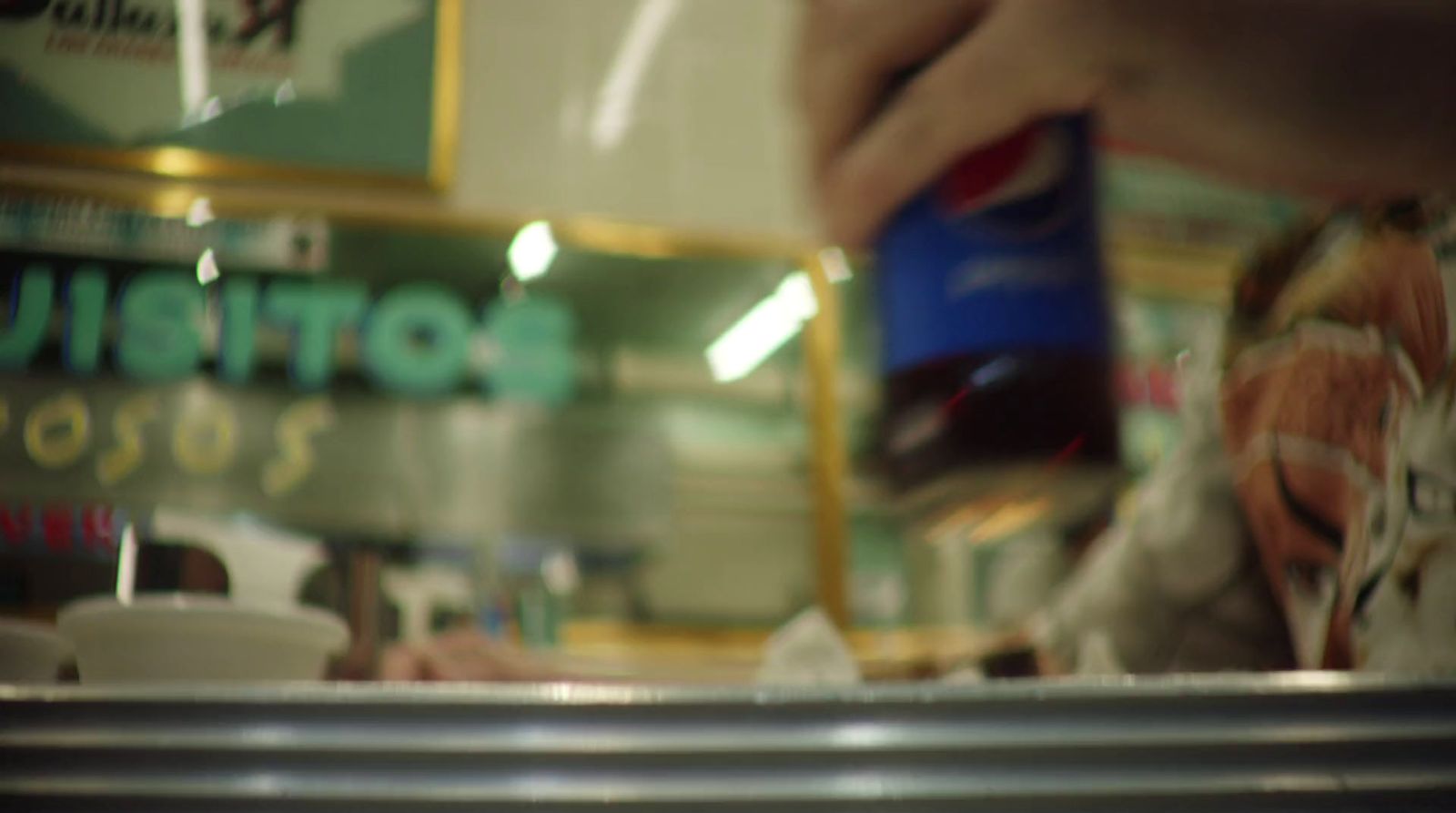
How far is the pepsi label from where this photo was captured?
490mm

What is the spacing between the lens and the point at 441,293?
2.05 m

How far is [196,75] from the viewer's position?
2.76 ft

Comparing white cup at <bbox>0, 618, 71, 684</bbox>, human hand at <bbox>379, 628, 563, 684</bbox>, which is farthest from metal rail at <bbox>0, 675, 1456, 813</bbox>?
human hand at <bbox>379, 628, 563, 684</bbox>

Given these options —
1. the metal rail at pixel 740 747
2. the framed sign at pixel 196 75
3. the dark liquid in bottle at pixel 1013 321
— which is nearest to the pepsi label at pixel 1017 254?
the dark liquid in bottle at pixel 1013 321

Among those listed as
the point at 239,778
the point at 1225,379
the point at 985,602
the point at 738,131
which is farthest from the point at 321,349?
the point at 239,778

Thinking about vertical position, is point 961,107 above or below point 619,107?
below

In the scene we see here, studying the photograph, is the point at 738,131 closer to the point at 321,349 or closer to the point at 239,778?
the point at 321,349

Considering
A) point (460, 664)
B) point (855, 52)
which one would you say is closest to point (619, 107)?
point (460, 664)

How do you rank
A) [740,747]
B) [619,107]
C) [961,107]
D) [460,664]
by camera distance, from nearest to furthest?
[740,747]
[961,107]
[460,664]
[619,107]

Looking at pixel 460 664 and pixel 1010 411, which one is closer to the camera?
pixel 1010 411

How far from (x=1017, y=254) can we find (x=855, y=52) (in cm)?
13

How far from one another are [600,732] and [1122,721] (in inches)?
5.5

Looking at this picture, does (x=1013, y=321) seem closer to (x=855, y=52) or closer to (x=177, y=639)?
(x=855, y=52)

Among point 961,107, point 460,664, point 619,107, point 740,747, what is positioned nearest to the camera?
point 740,747
